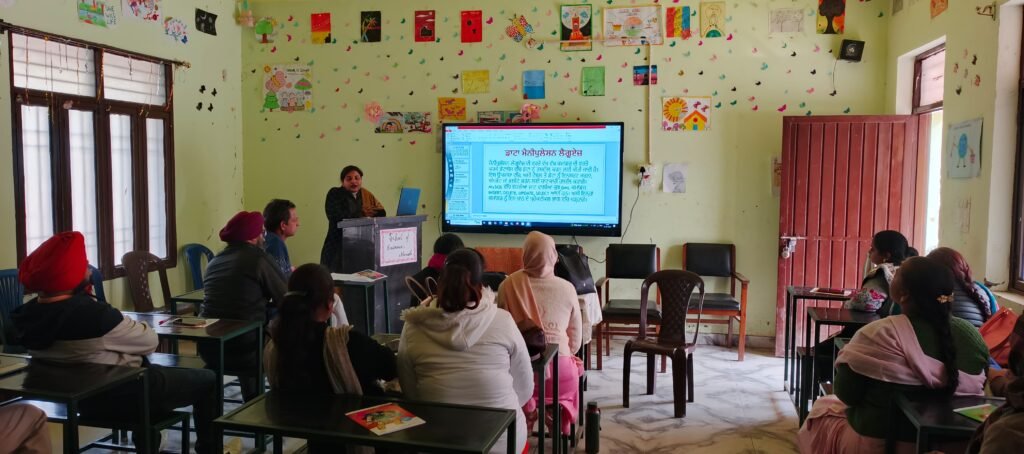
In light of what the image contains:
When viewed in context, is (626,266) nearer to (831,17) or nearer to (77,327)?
(831,17)

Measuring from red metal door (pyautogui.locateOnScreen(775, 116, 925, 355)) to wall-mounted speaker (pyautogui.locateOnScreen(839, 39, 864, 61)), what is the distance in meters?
0.54

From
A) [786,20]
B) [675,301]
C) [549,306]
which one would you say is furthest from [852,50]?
[549,306]

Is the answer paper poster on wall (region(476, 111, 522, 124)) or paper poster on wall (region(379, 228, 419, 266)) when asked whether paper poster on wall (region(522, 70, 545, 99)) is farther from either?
paper poster on wall (region(379, 228, 419, 266))

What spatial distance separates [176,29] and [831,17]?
196 inches

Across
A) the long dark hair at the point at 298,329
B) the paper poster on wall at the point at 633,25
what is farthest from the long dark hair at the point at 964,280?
the paper poster on wall at the point at 633,25

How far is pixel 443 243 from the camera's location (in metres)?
4.08

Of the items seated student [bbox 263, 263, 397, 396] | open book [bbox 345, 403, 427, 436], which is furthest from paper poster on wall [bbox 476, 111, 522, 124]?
open book [bbox 345, 403, 427, 436]

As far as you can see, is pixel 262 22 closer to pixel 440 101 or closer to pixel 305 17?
pixel 305 17

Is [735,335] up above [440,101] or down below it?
below

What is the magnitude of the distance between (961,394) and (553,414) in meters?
1.44

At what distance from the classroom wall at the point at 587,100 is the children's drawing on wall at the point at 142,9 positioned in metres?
1.09

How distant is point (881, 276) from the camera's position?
383cm

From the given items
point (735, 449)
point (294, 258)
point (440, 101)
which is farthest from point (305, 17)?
point (735, 449)

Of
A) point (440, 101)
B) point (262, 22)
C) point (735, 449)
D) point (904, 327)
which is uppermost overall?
point (262, 22)
